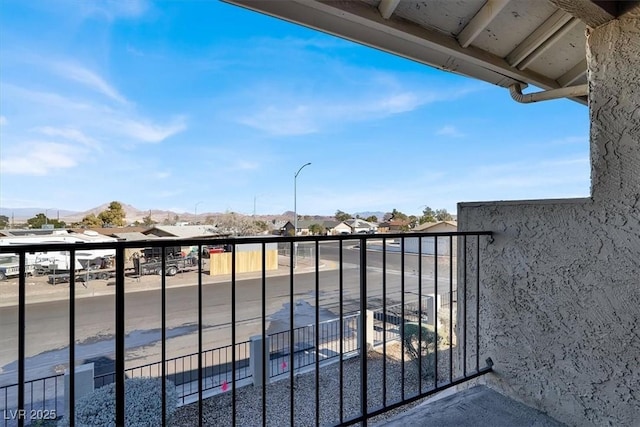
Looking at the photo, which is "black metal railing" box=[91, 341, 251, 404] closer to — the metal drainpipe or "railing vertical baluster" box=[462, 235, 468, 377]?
"railing vertical baluster" box=[462, 235, 468, 377]

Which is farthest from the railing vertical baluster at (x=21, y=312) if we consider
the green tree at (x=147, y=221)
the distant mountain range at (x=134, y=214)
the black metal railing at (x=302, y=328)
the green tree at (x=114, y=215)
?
the green tree at (x=147, y=221)

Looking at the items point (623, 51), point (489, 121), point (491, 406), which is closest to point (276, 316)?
point (491, 406)

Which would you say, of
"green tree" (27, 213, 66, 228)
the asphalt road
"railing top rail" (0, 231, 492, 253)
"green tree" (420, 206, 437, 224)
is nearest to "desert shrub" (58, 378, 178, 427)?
the asphalt road

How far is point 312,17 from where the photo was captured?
1.72 metres

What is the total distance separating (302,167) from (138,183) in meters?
10.1

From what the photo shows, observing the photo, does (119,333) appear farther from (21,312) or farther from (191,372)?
(191,372)

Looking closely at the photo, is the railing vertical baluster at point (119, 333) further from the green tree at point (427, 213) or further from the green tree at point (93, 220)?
the green tree at point (427, 213)

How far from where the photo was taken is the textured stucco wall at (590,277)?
127 centimetres

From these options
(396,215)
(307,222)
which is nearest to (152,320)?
(307,222)

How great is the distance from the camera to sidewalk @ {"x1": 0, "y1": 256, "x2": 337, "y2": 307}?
6.88 feet

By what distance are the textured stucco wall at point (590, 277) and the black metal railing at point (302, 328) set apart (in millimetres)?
181

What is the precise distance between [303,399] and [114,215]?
1169 cm

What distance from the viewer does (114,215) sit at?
12.3m

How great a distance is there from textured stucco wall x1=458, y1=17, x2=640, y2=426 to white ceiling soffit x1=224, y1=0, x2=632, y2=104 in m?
0.32
